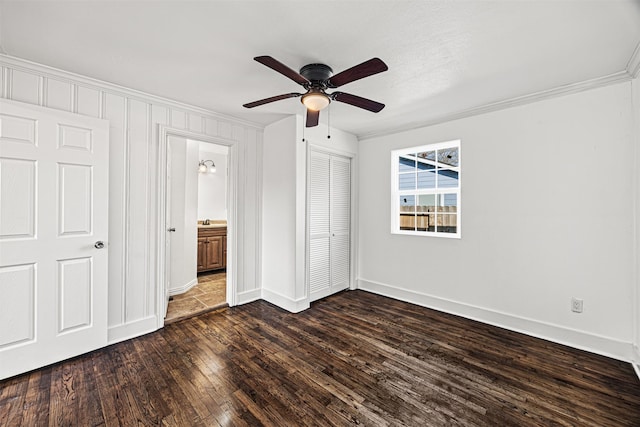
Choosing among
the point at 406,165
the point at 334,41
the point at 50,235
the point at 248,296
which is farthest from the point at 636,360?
the point at 50,235

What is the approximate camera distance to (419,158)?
3832 millimetres

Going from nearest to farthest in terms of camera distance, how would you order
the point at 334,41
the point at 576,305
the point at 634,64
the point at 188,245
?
the point at 334,41, the point at 634,64, the point at 576,305, the point at 188,245

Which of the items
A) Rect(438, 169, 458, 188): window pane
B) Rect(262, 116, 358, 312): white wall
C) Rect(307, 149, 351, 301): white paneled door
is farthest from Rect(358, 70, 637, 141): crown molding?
Rect(262, 116, 358, 312): white wall

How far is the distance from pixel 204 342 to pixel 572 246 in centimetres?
377

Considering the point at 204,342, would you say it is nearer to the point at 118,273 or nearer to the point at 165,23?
the point at 118,273

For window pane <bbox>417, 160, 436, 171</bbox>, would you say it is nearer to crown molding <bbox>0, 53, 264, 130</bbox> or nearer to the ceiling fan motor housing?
the ceiling fan motor housing

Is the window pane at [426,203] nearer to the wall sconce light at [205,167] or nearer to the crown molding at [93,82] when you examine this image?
the crown molding at [93,82]

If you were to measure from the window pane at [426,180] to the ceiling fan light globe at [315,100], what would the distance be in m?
2.17

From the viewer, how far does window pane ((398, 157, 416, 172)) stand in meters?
3.91

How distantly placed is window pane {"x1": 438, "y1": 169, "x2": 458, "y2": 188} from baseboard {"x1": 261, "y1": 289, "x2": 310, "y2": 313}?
2.40 metres

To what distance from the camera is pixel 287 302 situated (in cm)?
346

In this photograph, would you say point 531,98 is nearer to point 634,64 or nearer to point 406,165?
point 634,64

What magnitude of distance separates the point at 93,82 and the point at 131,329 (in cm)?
245

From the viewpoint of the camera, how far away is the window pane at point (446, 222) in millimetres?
3478
